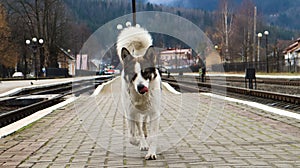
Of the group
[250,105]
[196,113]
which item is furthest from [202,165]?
[250,105]

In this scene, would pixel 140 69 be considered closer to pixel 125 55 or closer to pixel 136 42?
pixel 125 55

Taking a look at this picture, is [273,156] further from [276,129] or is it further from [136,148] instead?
[276,129]

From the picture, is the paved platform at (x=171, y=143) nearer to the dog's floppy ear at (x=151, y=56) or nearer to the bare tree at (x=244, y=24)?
the dog's floppy ear at (x=151, y=56)

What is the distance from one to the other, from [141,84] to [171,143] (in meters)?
1.90

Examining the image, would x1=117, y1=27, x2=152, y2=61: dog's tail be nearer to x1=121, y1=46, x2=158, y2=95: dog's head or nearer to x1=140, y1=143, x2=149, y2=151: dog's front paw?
x1=121, y1=46, x2=158, y2=95: dog's head

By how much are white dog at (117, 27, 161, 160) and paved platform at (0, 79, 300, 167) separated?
0.36 m

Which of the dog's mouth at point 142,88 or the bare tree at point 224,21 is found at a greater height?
the bare tree at point 224,21

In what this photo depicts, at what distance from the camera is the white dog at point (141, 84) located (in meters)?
5.20

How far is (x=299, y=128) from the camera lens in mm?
7910

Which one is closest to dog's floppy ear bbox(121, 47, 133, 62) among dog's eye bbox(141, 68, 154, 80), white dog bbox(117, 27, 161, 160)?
white dog bbox(117, 27, 161, 160)

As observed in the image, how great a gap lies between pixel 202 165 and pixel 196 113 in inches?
241

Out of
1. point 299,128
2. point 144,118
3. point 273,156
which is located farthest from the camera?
point 299,128

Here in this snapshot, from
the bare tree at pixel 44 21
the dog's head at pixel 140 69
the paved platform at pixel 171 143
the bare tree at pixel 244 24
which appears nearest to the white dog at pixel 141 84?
the dog's head at pixel 140 69

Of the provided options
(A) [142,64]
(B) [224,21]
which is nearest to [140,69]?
(A) [142,64]
